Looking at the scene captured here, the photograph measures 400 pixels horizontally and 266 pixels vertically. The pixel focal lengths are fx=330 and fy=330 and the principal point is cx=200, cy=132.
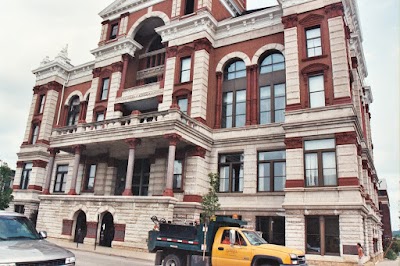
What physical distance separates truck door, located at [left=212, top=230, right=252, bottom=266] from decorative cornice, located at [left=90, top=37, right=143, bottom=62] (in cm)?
2533

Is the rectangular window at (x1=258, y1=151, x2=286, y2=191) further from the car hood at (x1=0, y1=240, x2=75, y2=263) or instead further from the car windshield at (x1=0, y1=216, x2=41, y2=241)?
the car hood at (x1=0, y1=240, x2=75, y2=263)

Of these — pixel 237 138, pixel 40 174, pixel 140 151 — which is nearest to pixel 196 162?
pixel 237 138

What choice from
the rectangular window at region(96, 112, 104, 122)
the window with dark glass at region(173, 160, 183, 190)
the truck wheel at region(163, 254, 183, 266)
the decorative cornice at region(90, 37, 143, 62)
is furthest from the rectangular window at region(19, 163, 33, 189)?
the truck wheel at region(163, 254, 183, 266)

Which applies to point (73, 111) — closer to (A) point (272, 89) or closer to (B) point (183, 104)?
Result: (B) point (183, 104)

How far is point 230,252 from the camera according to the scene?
12398mm

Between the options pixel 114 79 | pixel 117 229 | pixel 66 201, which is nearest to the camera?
pixel 117 229

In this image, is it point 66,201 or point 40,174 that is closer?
point 66,201

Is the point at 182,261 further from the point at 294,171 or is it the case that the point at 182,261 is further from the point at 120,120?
the point at 120,120

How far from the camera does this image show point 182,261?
13.8 m

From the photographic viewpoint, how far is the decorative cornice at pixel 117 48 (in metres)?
33.6

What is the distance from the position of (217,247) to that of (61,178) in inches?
1136

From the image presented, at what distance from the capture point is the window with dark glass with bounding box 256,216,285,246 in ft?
74.0

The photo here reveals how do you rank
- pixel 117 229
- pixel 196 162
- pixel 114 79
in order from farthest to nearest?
pixel 114 79 < pixel 196 162 < pixel 117 229

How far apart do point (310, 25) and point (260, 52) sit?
4.47 meters
